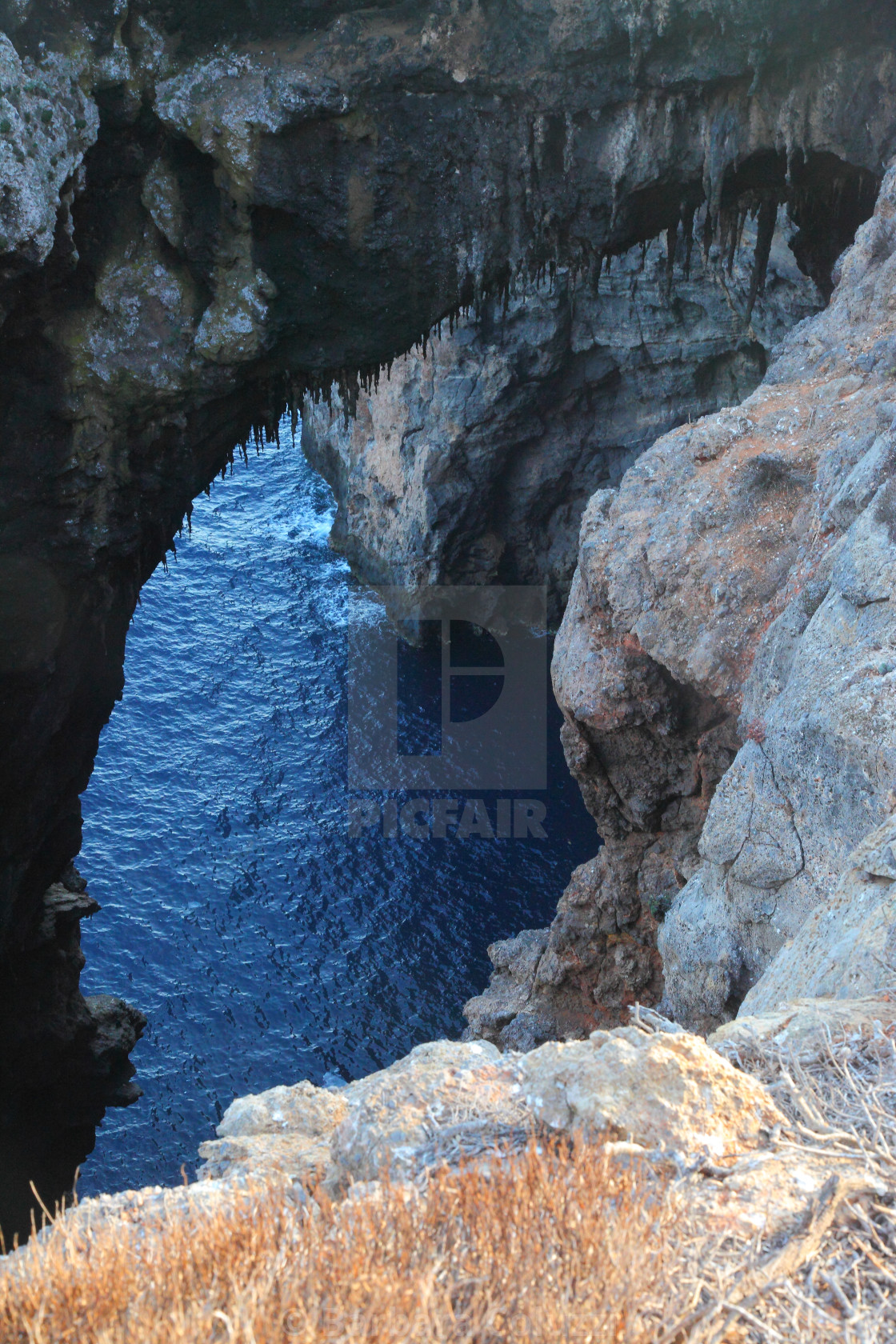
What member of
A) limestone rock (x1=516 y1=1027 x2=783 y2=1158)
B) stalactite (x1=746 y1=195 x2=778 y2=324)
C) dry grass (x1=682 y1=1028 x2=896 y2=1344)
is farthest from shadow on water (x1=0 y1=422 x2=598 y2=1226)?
dry grass (x1=682 y1=1028 x2=896 y2=1344)

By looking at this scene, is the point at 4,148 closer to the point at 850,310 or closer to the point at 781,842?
the point at 850,310

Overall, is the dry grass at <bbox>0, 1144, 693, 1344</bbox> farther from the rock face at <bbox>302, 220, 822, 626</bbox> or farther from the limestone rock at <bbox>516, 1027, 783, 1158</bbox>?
the rock face at <bbox>302, 220, 822, 626</bbox>

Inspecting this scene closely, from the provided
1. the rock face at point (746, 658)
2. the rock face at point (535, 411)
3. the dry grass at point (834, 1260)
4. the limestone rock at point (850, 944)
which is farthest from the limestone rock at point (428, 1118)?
the rock face at point (535, 411)

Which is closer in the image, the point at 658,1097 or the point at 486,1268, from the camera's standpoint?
the point at 486,1268

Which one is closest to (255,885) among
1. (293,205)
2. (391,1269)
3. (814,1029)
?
(293,205)

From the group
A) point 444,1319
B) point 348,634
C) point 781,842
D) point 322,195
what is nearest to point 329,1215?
point 444,1319

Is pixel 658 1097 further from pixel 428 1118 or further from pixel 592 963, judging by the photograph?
pixel 592 963

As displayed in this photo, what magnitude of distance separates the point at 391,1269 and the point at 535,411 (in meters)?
38.9

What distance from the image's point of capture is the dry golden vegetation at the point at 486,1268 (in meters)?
4.62

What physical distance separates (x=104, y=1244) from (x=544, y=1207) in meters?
2.23

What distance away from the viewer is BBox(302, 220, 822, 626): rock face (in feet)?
124

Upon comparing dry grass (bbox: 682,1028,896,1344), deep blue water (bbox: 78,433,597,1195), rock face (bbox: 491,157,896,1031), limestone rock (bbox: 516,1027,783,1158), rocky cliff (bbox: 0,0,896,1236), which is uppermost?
rocky cliff (bbox: 0,0,896,1236)

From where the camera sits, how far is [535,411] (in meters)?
41.3

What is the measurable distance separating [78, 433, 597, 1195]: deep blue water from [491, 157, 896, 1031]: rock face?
8.48 metres
